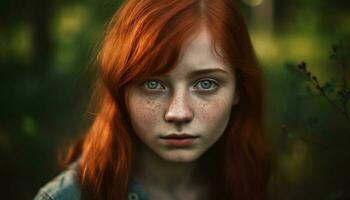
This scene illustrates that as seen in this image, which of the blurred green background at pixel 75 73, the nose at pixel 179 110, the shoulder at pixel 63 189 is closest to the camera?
the nose at pixel 179 110

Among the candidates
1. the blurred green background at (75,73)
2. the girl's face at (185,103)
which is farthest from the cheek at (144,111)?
the blurred green background at (75,73)

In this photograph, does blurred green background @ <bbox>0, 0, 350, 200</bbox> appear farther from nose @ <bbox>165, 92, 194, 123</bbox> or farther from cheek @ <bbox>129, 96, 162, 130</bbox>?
nose @ <bbox>165, 92, 194, 123</bbox>

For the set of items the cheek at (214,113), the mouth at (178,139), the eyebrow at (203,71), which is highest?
the eyebrow at (203,71)

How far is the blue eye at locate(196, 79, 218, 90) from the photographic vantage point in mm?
2037

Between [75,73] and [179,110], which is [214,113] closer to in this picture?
[179,110]

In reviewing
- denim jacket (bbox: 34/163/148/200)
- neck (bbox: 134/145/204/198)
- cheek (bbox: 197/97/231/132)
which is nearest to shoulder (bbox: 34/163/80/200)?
denim jacket (bbox: 34/163/148/200)

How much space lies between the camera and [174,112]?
197 cm

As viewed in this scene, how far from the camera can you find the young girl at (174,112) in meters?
2.00

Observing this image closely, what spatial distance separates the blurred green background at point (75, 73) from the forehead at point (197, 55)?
952 millimetres

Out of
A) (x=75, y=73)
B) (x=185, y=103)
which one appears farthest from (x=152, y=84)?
(x=75, y=73)

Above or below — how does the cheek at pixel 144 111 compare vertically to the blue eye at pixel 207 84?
below

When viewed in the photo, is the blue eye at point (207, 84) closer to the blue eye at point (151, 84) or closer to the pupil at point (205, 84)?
the pupil at point (205, 84)

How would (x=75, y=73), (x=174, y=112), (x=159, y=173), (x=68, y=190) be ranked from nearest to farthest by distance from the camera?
(x=174, y=112) < (x=68, y=190) < (x=159, y=173) < (x=75, y=73)

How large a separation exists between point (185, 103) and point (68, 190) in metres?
0.49
